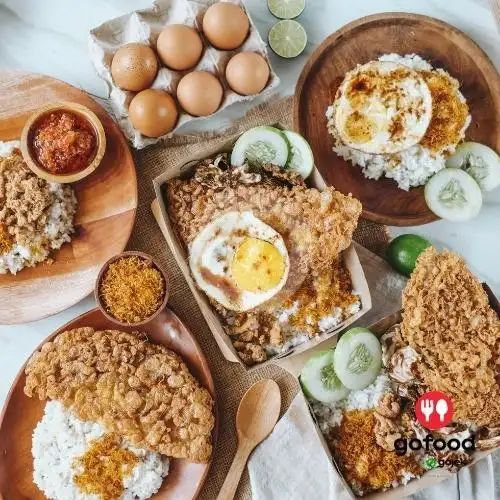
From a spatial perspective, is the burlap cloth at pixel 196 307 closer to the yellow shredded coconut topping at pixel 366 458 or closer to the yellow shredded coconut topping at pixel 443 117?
the yellow shredded coconut topping at pixel 366 458

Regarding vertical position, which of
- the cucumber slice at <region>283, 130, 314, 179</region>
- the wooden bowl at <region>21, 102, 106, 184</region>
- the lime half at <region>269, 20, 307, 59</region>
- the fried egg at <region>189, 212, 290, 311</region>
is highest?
the lime half at <region>269, 20, 307, 59</region>

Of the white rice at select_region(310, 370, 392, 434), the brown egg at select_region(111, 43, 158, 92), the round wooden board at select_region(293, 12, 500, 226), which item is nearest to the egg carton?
the brown egg at select_region(111, 43, 158, 92)

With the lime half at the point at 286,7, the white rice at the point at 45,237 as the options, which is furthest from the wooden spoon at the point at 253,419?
the lime half at the point at 286,7

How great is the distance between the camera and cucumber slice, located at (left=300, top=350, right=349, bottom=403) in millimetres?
3166

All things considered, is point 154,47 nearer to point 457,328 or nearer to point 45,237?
point 45,237

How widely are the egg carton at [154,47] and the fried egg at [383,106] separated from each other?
38 centimetres

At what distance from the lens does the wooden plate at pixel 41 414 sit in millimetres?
3260

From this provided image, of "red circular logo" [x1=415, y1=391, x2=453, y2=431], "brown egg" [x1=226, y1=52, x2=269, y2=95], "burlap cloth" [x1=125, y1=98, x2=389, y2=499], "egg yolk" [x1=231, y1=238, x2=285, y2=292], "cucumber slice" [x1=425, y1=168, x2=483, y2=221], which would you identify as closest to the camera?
"red circular logo" [x1=415, y1=391, x2=453, y2=431]

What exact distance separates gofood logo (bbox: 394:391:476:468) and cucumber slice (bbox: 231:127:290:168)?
1255 mm

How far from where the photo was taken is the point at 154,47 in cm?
334

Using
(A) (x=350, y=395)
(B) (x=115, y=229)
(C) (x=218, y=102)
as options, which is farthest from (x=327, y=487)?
(C) (x=218, y=102)

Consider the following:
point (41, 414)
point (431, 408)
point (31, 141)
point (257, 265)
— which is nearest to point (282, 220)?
point (257, 265)

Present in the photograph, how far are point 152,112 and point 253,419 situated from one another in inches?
61.5

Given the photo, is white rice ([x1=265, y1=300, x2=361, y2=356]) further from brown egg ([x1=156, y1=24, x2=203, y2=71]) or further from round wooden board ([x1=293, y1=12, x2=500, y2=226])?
brown egg ([x1=156, y1=24, x2=203, y2=71])
